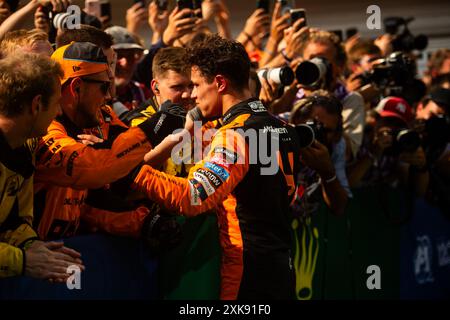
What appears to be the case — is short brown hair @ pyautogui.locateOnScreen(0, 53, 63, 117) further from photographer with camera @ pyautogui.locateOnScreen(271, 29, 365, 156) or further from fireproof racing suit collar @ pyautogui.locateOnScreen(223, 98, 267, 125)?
photographer with camera @ pyautogui.locateOnScreen(271, 29, 365, 156)

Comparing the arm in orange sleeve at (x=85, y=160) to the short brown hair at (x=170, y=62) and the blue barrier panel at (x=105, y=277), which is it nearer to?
the blue barrier panel at (x=105, y=277)

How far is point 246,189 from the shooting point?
4426 millimetres

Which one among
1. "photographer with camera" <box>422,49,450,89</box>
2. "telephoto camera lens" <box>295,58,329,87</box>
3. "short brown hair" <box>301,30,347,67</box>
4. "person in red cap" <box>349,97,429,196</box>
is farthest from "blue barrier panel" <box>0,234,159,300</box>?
"photographer with camera" <box>422,49,450,89</box>

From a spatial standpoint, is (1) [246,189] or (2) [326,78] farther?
(2) [326,78]

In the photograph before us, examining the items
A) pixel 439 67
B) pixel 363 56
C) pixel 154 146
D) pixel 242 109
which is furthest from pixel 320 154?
pixel 439 67

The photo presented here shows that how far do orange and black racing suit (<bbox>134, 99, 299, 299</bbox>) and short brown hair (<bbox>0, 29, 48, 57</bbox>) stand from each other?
3.03 ft

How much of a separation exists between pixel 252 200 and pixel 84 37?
49.0 inches

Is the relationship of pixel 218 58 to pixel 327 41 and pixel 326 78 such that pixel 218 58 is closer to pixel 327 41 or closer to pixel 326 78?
pixel 326 78

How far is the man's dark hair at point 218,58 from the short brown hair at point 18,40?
0.81 m

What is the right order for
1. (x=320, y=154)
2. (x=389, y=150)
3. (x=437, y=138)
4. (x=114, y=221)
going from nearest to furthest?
(x=114, y=221), (x=320, y=154), (x=389, y=150), (x=437, y=138)

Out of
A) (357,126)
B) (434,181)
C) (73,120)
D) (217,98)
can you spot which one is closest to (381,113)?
(357,126)

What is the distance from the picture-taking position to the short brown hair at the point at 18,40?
175 inches

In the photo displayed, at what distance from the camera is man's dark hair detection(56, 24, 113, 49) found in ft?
15.0

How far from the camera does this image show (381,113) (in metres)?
7.11
